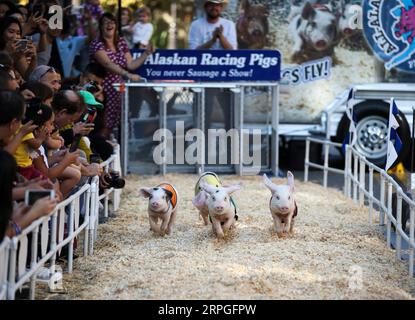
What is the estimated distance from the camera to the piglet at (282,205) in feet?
30.0

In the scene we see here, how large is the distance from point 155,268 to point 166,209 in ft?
4.75

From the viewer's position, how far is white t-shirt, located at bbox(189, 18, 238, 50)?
1560 cm

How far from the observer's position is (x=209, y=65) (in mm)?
14727

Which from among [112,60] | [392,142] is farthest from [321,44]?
A: [392,142]

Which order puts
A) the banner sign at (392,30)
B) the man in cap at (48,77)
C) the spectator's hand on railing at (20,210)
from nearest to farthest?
the spectator's hand on railing at (20,210) → the man in cap at (48,77) → the banner sign at (392,30)

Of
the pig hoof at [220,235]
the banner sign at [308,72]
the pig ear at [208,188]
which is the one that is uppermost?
the banner sign at [308,72]

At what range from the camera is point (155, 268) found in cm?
800

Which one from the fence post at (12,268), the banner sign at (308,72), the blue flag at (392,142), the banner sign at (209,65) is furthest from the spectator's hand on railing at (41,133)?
the banner sign at (308,72)

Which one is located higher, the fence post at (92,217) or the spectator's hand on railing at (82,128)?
the spectator's hand on railing at (82,128)

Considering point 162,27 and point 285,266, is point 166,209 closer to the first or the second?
point 285,266

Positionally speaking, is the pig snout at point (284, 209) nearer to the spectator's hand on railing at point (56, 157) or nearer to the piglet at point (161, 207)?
the piglet at point (161, 207)

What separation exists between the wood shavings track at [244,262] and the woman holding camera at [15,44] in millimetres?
2061

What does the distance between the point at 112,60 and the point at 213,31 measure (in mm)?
2344

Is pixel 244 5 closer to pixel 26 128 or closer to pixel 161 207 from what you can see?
pixel 161 207
